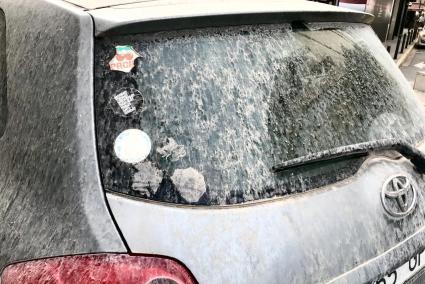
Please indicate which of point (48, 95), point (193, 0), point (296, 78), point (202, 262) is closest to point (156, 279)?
point (202, 262)

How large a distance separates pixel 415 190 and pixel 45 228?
1.17 m

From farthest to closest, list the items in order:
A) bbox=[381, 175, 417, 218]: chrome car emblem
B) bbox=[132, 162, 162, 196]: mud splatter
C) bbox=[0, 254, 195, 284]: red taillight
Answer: bbox=[381, 175, 417, 218]: chrome car emblem
bbox=[132, 162, 162, 196]: mud splatter
bbox=[0, 254, 195, 284]: red taillight

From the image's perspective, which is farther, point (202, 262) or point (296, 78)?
point (296, 78)

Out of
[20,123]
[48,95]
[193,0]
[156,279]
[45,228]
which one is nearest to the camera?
[156,279]

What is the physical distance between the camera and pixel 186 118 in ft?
4.89

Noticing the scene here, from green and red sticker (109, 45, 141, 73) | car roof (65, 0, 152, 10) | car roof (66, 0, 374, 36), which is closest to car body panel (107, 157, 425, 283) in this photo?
green and red sticker (109, 45, 141, 73)

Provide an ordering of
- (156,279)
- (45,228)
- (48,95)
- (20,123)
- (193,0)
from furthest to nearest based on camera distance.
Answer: (193,0), (20,123), (48,95), (45,228), (156,279)

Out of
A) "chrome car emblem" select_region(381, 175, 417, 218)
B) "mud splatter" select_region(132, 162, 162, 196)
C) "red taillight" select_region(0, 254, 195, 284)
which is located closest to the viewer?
"red taillight" select_region(0, 254, 195, 284)

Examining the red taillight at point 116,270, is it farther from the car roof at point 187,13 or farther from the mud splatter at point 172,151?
the car roof at point 187,13

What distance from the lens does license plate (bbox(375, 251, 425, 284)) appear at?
1.61 metres

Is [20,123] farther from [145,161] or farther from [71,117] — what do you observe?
[145,161]

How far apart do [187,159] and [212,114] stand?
6.2 inches

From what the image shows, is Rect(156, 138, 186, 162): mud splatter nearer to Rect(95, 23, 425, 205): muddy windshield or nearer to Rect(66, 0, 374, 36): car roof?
Rect(95, 23, 425, 205): muddy windshield

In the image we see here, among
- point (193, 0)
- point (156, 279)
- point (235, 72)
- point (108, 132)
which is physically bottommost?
point (156, 279)
